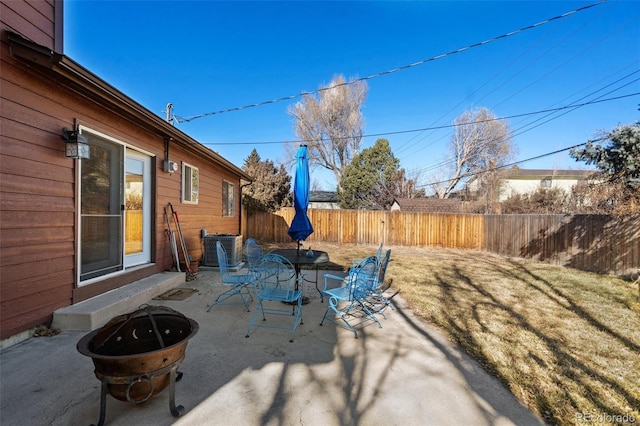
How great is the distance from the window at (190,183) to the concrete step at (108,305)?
6.70 ft

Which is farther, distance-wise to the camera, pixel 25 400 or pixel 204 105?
pixel 204 105

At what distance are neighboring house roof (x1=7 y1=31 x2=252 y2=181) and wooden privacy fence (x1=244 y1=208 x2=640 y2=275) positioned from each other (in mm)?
8403

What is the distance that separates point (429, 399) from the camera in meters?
2.01

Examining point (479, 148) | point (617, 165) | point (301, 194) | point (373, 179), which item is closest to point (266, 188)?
point (373, 179)

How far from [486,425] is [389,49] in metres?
10.2

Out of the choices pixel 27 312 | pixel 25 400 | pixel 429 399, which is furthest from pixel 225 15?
pixel 429 399

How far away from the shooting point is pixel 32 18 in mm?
2936

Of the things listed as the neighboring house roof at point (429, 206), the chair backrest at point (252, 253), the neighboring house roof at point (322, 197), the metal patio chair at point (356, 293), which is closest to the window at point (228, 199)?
the chair backrest at point (252, 253)

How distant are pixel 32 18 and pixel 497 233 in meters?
12.9

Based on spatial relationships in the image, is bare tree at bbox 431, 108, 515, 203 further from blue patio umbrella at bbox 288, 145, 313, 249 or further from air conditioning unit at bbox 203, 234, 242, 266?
blue patio umbrella at bbox 288, 145, 313, 249

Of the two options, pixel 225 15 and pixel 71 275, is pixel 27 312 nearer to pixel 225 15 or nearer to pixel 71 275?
pixel 71 275

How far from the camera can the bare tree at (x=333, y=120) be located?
19453 mm

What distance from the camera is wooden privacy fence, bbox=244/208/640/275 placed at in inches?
272

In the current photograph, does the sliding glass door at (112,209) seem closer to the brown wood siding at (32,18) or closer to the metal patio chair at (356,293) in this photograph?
the brown wood siding at (32,18)
